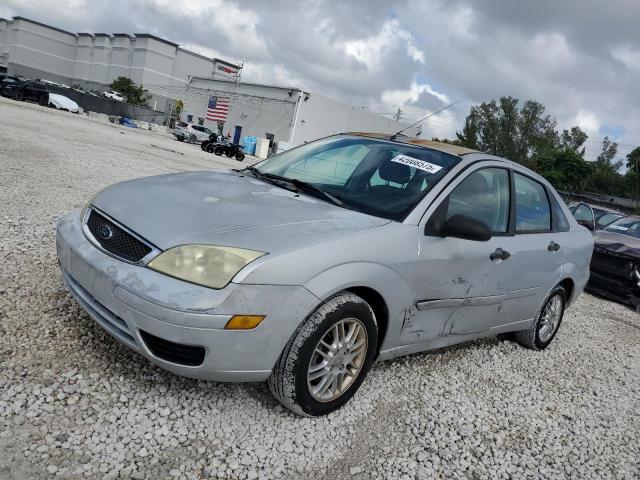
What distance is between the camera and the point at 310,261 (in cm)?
243

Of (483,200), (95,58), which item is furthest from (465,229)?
(95,58)

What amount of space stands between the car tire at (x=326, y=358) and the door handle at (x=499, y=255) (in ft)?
3.69

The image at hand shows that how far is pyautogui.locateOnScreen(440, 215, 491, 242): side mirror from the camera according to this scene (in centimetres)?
295

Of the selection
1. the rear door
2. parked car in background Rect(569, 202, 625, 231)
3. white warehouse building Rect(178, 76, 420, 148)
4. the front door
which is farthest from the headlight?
white warehouse building Rect(178, 76, 420, 148)

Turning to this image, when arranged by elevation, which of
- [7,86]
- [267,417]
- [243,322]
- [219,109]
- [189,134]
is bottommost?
[189,134]

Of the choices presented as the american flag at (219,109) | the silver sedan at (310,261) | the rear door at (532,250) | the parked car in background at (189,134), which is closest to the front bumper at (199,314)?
the silver sedan at (310,261)

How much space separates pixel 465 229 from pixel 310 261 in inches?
40.9

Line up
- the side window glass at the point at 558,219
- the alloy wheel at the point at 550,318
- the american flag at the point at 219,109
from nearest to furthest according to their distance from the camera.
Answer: the side window glass at the point at 558,219 < the alloy wheel at the point at 550,318 < the american flag at the point at 219,109

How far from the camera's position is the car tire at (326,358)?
2496 millimetres

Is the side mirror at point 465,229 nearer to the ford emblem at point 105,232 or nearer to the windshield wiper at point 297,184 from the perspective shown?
the windshield wiper at point 297,184

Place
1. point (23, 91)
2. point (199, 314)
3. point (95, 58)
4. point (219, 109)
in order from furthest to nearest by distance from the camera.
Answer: point (95, 58) → point (219, 109) → point (23, 91) → point (199, 314)

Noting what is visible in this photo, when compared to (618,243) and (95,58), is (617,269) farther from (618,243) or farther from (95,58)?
(95,58)

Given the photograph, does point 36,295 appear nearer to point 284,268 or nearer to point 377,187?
point 284,268

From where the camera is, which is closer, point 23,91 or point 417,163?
point 417,163
